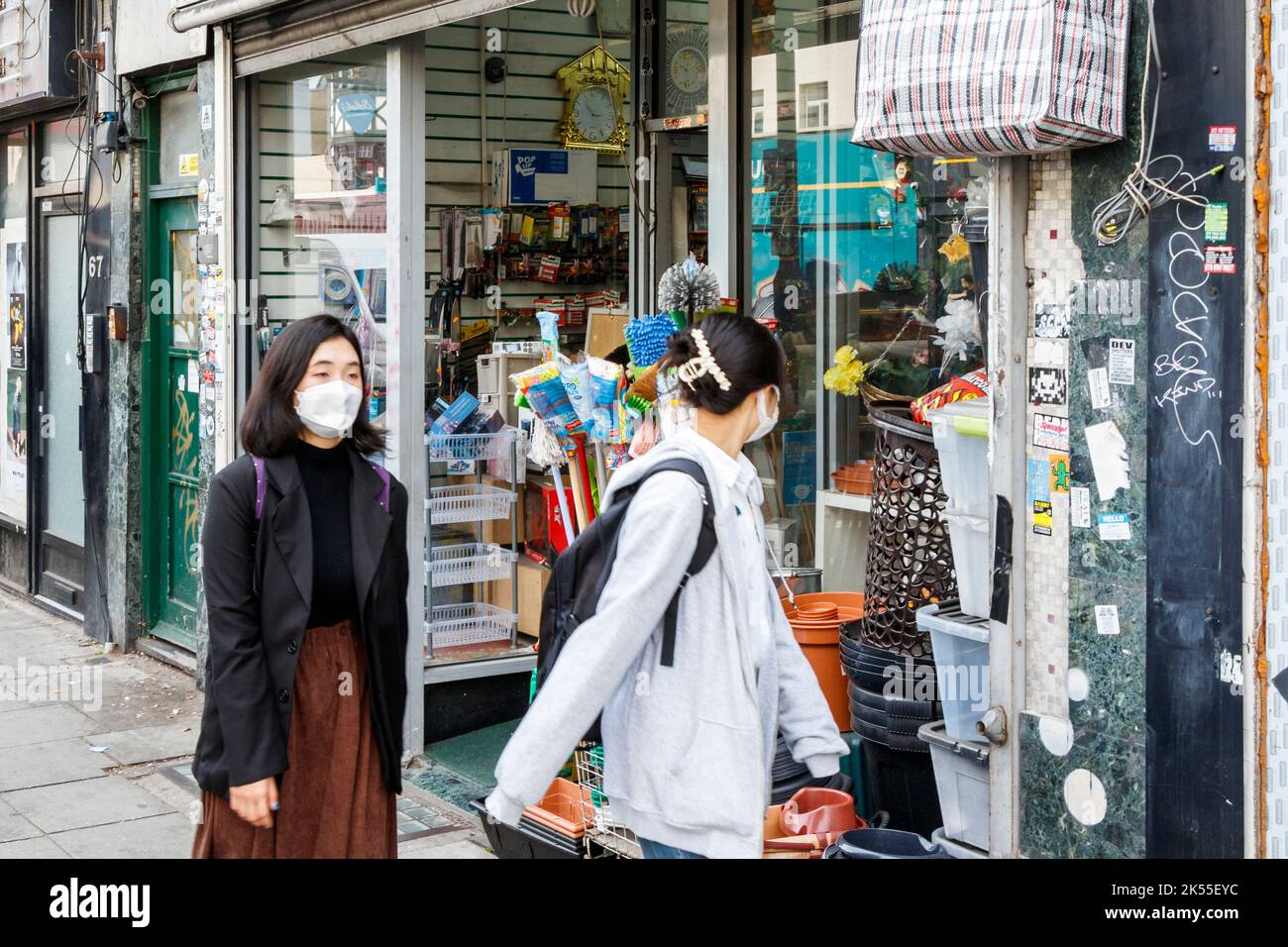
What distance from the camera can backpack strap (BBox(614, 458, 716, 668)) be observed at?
337 cm

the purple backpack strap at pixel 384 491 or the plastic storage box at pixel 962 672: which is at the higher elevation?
the purple backpack strap at pixel 384 491

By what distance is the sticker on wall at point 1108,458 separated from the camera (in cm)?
396

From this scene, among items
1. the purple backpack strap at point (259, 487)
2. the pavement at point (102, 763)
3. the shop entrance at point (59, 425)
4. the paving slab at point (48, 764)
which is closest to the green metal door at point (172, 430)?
the pavement at point (102, 763)

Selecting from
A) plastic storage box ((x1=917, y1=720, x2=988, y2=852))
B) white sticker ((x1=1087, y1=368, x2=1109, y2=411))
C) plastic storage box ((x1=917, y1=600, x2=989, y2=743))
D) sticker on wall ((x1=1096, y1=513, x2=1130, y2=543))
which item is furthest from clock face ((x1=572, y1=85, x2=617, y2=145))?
sticker on wall ((x1=1096, y1=513, x2=1130, y2=543))

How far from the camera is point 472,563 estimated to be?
777 centimetres

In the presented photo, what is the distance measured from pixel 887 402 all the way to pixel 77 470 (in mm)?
6968

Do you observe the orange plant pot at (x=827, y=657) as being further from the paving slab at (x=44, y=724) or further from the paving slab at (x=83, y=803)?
the paving slab at (x=44, y=724)

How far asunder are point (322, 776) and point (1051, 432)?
2069mm

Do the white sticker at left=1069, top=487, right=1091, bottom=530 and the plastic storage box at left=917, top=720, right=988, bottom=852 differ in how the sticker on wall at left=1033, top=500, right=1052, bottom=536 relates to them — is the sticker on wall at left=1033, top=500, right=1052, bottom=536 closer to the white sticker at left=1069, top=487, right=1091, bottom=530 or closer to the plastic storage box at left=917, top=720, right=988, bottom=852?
the white sticker at left=1069, top=487, right=1091, bottom=530

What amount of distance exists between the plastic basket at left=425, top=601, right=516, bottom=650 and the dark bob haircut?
3.70 meters

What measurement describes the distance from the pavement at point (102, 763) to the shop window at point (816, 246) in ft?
6.38
